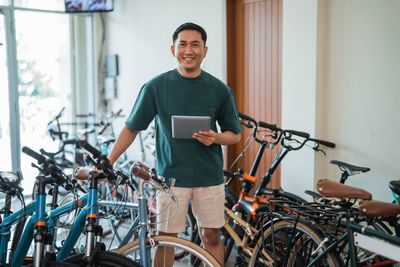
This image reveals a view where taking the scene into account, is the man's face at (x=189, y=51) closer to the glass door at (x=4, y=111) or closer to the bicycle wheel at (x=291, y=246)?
the bicycle wheel at (x=291, y=246)

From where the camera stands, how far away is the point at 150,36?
4727mm

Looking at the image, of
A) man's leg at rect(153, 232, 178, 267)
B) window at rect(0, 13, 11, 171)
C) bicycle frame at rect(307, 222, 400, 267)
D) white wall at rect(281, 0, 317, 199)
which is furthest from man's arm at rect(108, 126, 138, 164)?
window at rect(0, 13, 11, 171)

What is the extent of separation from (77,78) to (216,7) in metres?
2.50

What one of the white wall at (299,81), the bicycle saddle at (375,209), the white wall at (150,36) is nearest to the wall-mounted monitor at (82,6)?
A: the white wall at (150,36)

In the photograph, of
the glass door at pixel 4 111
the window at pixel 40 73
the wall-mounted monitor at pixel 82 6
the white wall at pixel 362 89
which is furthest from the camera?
the wall-mounted monitor at pixel 82 6

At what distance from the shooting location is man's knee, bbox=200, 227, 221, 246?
6.89 ft

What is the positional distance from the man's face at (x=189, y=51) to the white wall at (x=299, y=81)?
53.8 inches

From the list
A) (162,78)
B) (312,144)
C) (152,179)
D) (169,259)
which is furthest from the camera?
(312,144)

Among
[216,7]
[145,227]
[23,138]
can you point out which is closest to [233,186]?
[216,7]

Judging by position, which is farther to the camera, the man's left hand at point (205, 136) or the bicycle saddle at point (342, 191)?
the man's left hand at point (205, 136)

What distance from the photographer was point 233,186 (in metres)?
4.03

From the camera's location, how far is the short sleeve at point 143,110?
203 cm

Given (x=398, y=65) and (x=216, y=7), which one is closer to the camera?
(x=398, y=65)

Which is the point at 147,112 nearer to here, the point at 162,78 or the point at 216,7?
the point at 162,78
